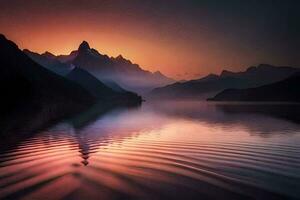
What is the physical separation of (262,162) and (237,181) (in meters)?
Result: 5.72

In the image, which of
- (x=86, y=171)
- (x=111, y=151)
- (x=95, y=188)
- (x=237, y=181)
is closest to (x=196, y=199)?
(x=237, y=181)

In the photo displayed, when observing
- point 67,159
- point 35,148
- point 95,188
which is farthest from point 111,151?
point 95,188

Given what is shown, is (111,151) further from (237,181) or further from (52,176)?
(237,181)

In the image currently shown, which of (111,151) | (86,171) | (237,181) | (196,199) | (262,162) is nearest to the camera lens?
(196,199)

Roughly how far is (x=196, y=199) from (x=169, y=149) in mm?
13170

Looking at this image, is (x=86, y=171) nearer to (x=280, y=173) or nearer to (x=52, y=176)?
(x=52, y=176)

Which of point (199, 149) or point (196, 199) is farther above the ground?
point (199, 149)

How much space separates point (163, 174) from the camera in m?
18.0

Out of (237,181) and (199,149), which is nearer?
(237,181)

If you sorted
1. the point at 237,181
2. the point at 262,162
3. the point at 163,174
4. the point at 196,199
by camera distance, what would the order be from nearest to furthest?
the point at 196,199 → the point at 237,181 → the point at 163,174 → the point at 262,162

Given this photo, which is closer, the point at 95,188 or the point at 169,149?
the point at 95,188

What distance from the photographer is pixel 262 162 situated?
71.3 ft

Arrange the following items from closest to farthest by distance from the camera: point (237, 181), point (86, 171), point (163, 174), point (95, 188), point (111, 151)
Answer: point (95, 188)
point (237, 181)
point (163, 174)
point (86, 171)
point (111, 151)

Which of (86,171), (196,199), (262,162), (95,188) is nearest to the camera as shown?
(196,199)
